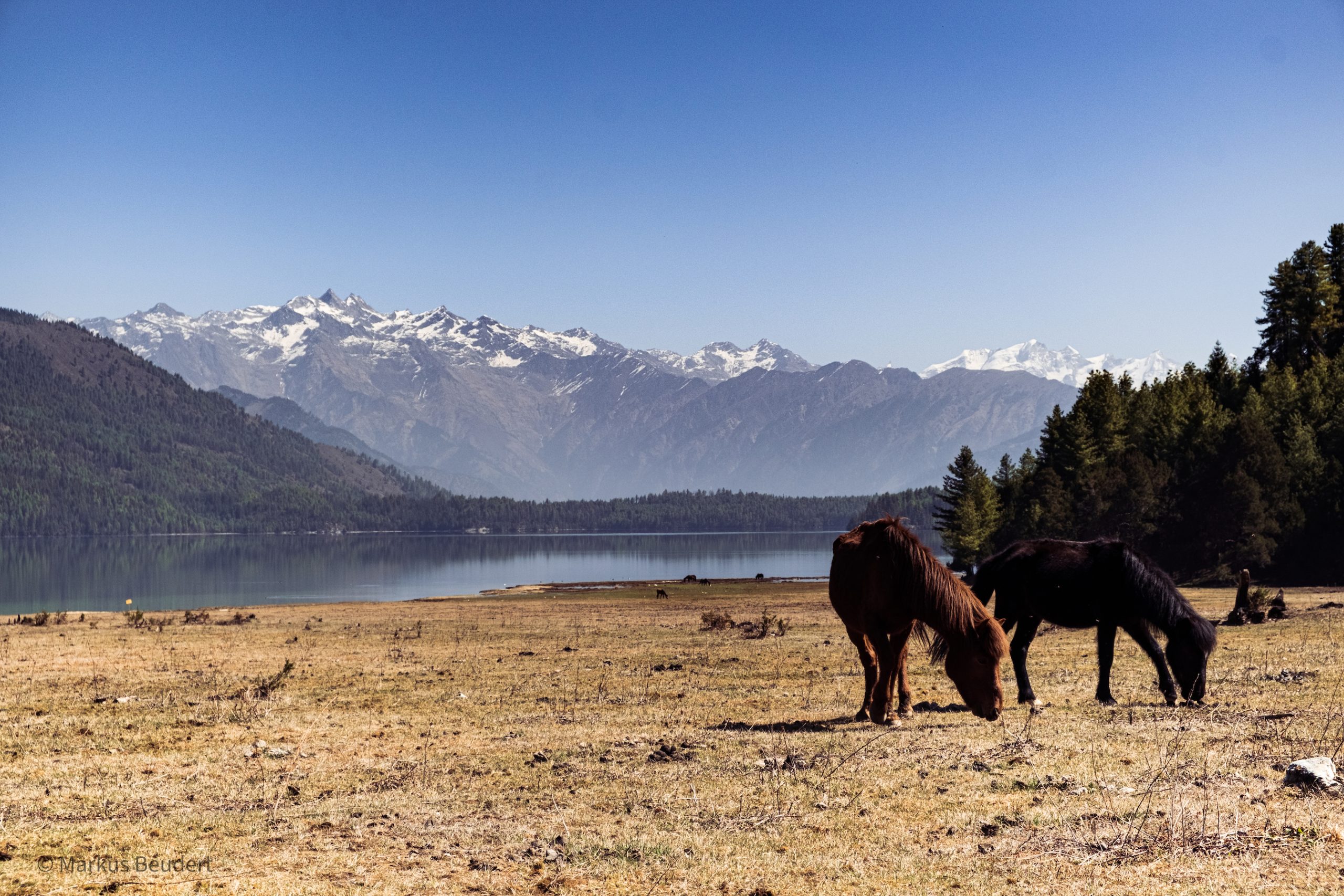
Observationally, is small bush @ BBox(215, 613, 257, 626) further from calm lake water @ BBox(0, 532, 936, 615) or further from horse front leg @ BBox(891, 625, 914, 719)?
horse front leg @ BBox(891, 625, 914, 719)

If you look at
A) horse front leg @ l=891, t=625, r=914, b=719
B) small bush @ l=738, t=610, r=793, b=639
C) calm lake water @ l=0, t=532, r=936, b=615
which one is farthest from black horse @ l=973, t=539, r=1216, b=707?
calm lake water @ l=0, t=532, r=936, b=615

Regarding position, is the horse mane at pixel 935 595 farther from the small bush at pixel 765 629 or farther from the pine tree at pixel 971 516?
the pine tree at pixel 971 516

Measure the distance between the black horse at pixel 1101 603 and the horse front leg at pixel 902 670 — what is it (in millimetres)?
1882

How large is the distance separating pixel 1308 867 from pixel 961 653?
6717 mm

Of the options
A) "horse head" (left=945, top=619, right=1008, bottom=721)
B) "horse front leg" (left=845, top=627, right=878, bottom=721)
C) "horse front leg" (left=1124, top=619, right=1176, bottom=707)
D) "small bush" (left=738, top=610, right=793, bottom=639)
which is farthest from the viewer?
"small bush" (left=738, top=610, right=793, bottom=639)

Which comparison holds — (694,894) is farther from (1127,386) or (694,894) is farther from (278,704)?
(1127,386)

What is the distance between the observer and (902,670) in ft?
55.8

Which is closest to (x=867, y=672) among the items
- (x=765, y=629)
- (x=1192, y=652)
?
(x=1192, y=652)

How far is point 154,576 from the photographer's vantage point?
467 ft

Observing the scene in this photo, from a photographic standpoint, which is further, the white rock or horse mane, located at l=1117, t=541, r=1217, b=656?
horse mane, located at l=1117, t=541, r=1217, b=656

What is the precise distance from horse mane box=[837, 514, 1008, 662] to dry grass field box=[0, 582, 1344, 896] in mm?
1358

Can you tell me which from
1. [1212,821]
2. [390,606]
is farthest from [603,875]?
[390,606]

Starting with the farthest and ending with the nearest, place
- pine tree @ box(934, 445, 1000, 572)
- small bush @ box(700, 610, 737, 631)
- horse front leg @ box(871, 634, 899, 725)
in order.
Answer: pine tree @ box(934, 445, 1000, 572) → small bush @ box(700, 610, 737, 631) → horse front leg @ box(871, 634, 899, 725)

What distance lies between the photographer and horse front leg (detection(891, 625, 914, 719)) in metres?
16.4
